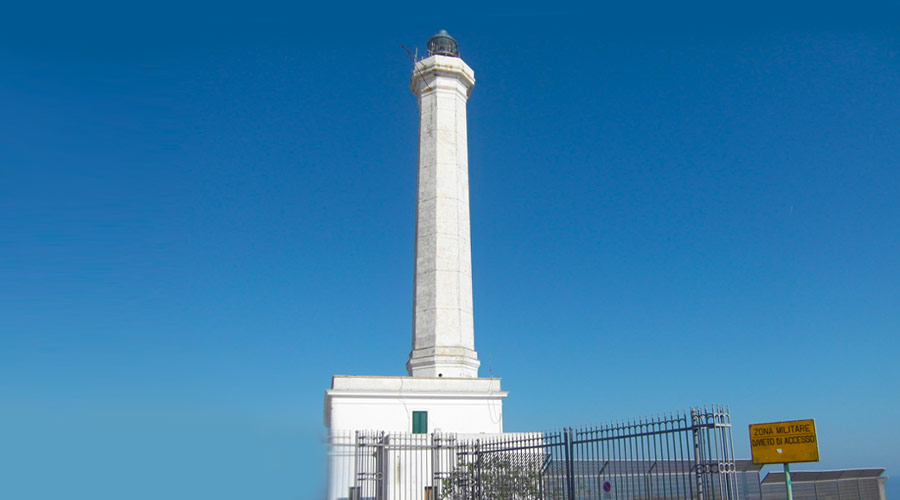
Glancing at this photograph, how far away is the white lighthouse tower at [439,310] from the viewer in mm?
24422

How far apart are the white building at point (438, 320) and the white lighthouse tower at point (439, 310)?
3cm

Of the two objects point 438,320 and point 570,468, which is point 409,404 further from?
point 570,468

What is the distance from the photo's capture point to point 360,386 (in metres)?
24.5

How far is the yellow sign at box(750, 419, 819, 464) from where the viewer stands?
9945mm

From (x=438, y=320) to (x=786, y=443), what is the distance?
17.0 metres

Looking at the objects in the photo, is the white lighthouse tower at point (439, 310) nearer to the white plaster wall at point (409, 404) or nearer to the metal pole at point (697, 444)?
the white plaster wall at point (409, 404)

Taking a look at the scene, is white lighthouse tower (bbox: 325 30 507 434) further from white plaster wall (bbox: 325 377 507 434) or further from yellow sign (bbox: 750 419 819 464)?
yellow sign (bbox: 750 419 819 464)

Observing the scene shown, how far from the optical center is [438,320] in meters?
26.5

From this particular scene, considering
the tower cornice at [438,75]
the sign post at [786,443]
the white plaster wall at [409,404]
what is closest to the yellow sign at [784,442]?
the sign post at [786,443]

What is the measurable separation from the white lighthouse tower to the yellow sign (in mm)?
14539

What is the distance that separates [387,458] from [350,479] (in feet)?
5.95

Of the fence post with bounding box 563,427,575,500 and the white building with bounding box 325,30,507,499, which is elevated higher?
the white building with bounding box 325,30,507,499

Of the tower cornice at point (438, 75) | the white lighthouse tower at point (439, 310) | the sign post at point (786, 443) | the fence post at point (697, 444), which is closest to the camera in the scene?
the sign post at point (786, 443)

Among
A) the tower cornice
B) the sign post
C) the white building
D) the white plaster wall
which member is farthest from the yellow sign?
the tower cornice
